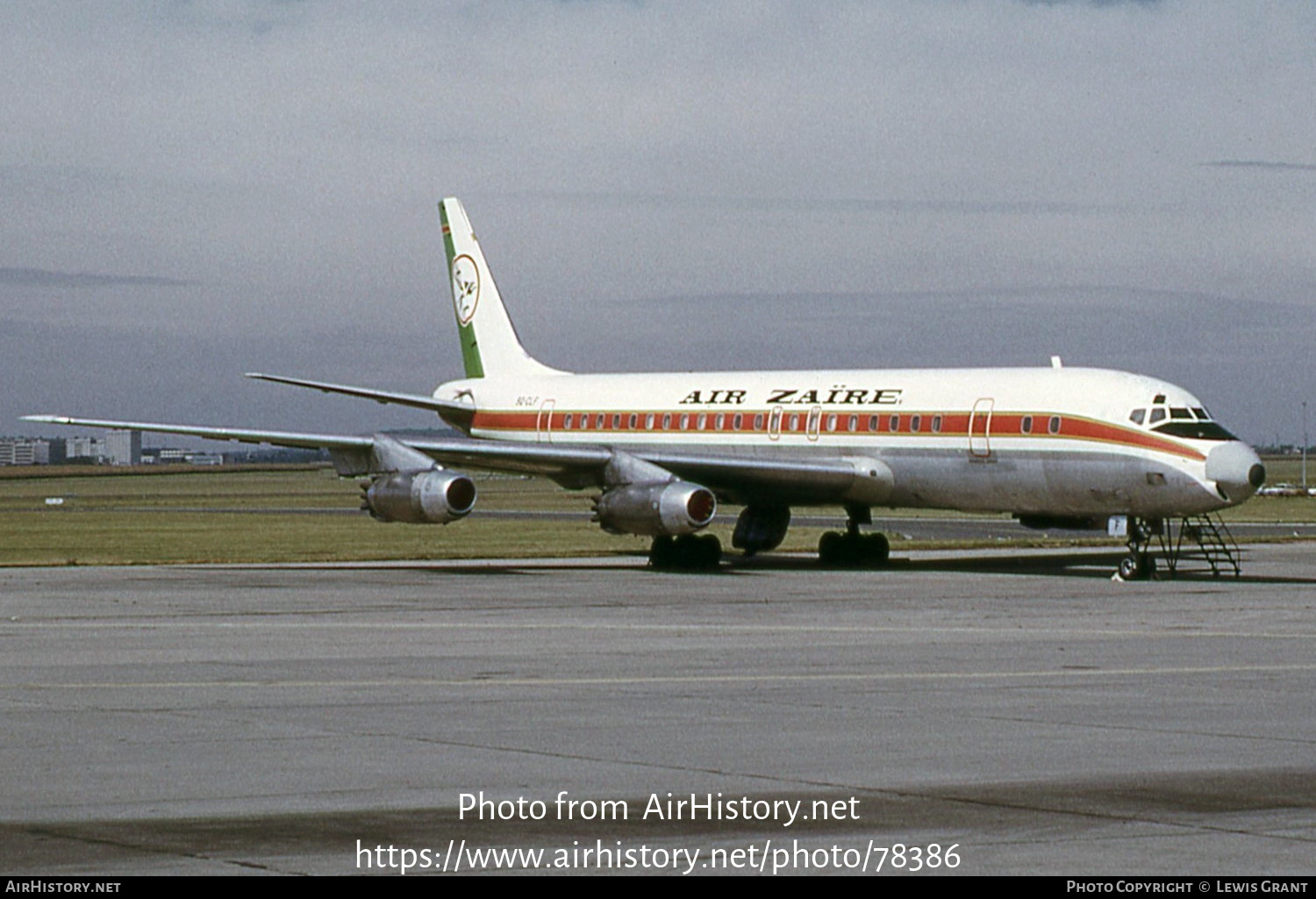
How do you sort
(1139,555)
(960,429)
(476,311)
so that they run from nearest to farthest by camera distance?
(1139,555), (960,429), (476,311)

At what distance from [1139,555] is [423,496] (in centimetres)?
1359

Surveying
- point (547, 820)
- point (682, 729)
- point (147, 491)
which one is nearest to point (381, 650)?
point (682, 729)

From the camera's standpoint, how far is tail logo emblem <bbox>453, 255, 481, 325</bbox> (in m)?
49.4

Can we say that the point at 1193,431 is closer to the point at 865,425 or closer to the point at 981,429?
the point at 981,429

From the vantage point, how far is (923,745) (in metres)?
14.3

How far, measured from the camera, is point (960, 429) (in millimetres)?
37562

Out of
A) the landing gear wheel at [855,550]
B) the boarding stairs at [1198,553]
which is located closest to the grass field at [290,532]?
the landing gear wheel at [855,550]

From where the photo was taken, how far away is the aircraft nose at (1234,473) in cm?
3403

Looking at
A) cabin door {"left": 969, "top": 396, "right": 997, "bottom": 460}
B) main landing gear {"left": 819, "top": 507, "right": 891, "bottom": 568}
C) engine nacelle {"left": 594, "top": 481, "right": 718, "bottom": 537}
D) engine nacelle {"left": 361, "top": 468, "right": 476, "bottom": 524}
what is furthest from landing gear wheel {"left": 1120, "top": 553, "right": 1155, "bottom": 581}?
engine nacelle {"left": 361, "top": 468, "right": 476, "bottom": 524}

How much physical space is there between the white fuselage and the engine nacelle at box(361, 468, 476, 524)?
6.35 m

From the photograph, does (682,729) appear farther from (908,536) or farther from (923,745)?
(908,536)

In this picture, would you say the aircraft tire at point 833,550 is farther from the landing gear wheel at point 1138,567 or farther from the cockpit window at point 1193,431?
the cockpit window at point 1193,431

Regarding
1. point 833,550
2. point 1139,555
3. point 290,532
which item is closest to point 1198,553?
point 1139,555

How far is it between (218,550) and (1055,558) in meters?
20.2
